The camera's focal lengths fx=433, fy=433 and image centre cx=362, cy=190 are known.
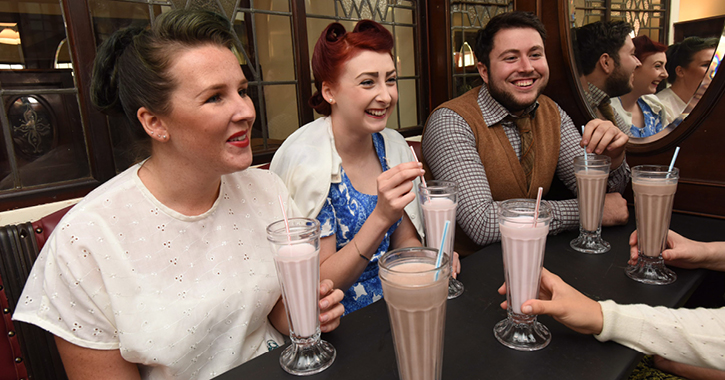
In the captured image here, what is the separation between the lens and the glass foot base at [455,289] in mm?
1184

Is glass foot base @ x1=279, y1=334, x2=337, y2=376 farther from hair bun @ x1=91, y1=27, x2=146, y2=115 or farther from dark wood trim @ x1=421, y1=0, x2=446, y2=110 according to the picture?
dark wood trim @ x1=421, y1=0, x2=446, y2=110

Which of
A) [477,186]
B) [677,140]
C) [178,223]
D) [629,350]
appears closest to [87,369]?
[178,223]

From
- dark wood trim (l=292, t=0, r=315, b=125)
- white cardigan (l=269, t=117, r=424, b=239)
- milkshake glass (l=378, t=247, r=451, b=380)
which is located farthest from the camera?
dark wood trim (l=292, t=0, r=315, b=125)

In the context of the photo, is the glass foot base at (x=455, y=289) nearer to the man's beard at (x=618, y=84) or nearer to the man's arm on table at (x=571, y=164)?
the man's arm on table at (x=571, y=164)

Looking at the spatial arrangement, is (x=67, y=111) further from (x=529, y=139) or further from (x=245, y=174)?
(x=529, y=139)

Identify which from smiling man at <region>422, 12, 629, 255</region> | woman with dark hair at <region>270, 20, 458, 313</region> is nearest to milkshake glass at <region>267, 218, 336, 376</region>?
woman with dark hair at <region>270, 20, 458, 313</region>

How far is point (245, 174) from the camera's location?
56.7 inches

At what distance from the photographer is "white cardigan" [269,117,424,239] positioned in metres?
1.62

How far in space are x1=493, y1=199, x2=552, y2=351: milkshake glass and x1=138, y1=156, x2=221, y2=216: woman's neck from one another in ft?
2.68

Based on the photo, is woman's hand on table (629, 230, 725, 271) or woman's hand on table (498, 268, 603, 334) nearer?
woman's hand on table (498, 268, 603, 334)

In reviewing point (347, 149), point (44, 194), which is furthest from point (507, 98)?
point (44, 194)

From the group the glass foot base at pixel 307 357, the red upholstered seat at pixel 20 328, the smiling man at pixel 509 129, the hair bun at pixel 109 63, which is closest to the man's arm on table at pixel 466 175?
the smiling man at pixel 509 129

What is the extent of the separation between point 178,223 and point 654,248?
1.34m

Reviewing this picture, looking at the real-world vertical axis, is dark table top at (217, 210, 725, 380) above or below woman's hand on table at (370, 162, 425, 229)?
below
